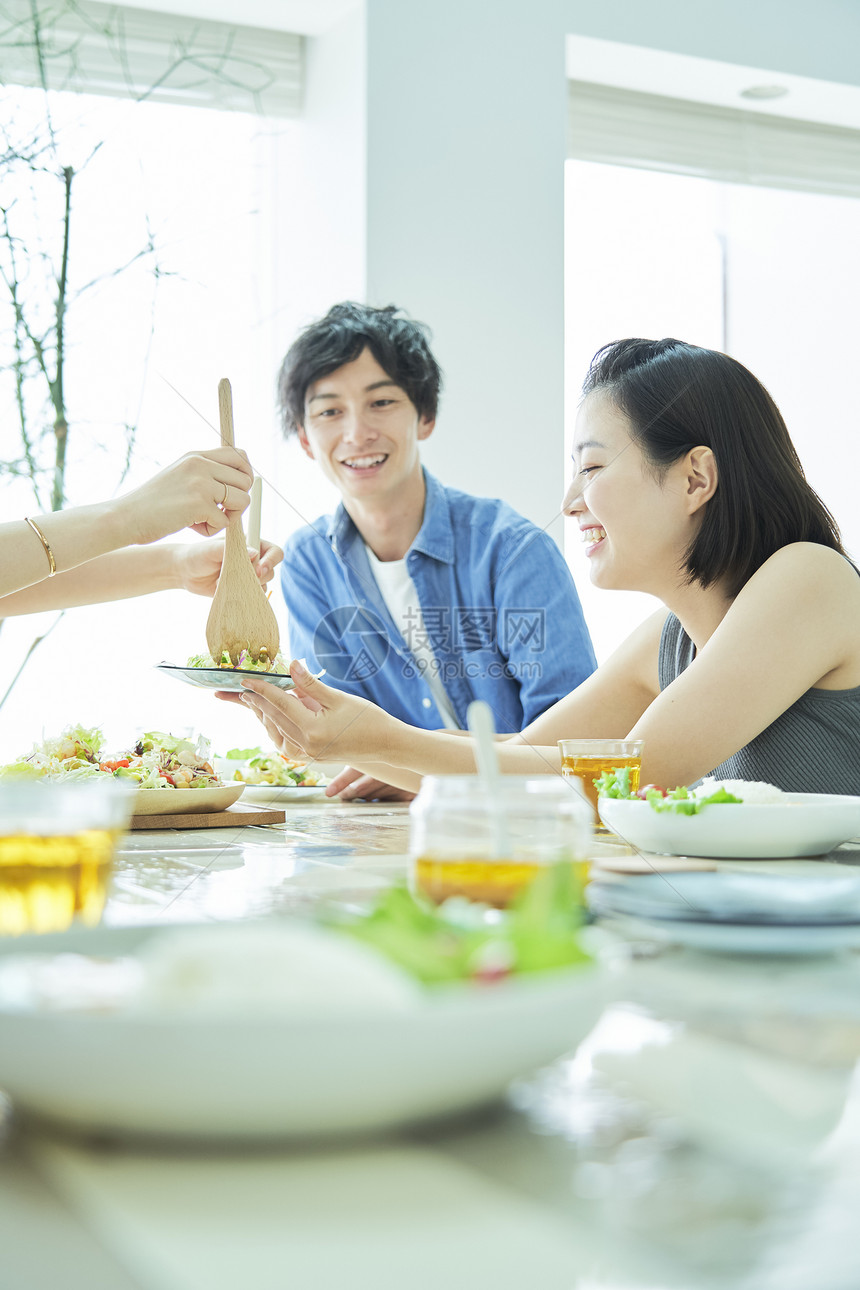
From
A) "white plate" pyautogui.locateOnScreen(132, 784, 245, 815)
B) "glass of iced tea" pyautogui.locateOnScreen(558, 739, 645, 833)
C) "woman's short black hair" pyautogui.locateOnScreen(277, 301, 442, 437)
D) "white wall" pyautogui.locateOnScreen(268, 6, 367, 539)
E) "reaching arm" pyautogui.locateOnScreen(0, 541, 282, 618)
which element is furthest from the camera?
"white wall" pyautogui.locateOnScreen(268, 6, 367, 539)

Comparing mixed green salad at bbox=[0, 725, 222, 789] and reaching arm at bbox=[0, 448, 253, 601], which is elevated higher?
reaching arm at bbox=[0, 448, 253, 601]

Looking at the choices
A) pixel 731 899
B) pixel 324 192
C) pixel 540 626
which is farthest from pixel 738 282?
pixel 731 899

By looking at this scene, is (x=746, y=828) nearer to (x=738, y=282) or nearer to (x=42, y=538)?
(x=42, y=538)

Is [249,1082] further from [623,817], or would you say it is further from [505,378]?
[505,378]

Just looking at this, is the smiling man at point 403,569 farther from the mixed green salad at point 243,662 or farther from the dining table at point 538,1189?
the dining table at point 538,1189

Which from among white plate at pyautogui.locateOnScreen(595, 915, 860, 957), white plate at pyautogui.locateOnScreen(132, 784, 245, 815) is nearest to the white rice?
white plate at pyautogui.locateOnScreen(595, 915, 860, 957)

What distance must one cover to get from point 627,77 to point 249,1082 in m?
3.54

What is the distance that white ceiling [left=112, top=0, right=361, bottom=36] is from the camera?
285 centimetres

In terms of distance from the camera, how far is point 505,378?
298 cm

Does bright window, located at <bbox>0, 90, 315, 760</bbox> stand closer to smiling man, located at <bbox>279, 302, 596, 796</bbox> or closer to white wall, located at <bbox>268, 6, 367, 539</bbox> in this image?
A: white wall, located at <bbox>268, 6, 367, 539</bbox>

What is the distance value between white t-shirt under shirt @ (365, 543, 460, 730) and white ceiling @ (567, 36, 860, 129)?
2229 millimetres

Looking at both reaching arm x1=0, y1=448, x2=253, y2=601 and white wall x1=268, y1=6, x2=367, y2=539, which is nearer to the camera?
reaching arm x1=0, y1=448, x2=253, y2=601

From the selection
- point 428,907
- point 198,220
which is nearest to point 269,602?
point 428,907

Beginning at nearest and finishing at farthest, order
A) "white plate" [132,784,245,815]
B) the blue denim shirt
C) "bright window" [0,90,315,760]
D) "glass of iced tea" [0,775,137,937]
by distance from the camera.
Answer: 1. "glass of iced tea" [0,775,137,937]
2. "white plate" [132,784,245,815]
3. the blue denim shirt
4. "bright window" [0,90,315,760]
